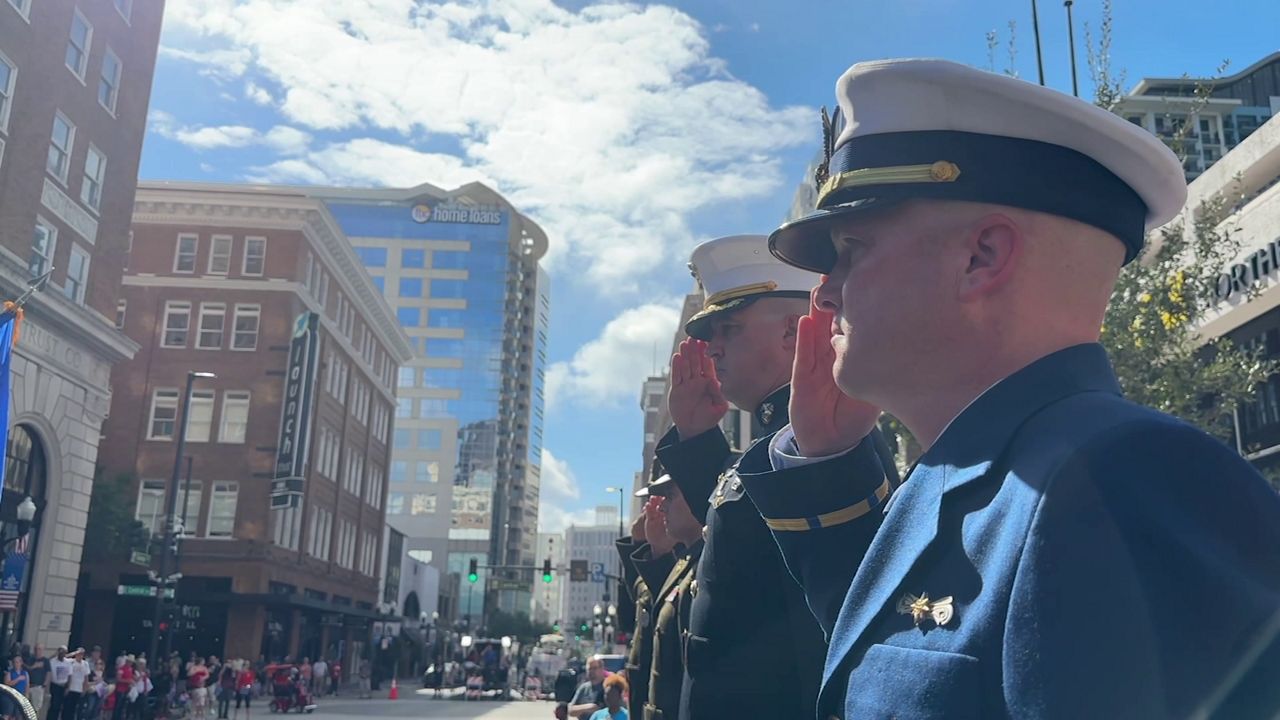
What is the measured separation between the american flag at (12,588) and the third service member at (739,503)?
2315 cm

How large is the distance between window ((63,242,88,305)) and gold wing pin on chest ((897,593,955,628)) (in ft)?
91.1

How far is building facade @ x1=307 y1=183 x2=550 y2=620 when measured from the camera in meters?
102

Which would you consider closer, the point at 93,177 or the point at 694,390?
the point at 694,390

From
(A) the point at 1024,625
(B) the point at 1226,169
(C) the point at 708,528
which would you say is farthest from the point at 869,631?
(B) the point at 1226,169

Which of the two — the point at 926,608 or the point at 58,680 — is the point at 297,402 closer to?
the point at 58,680

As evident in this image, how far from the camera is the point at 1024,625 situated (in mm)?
1133

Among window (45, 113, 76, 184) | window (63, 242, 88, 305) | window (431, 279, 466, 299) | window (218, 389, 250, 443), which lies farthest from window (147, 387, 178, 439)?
window (431, 279, 466, 299)

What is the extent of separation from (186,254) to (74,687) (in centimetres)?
2439

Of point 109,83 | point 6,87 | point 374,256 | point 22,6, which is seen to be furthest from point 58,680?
point 374,256

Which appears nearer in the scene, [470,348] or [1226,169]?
[1226,169]

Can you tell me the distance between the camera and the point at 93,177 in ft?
88.2

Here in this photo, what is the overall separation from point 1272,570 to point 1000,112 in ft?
2.55

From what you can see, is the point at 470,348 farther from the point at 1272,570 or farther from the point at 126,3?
the point at 1272,570

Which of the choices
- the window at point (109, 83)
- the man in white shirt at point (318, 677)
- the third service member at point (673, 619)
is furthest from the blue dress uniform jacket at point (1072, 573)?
the man in white shirt at point (318, 677)
